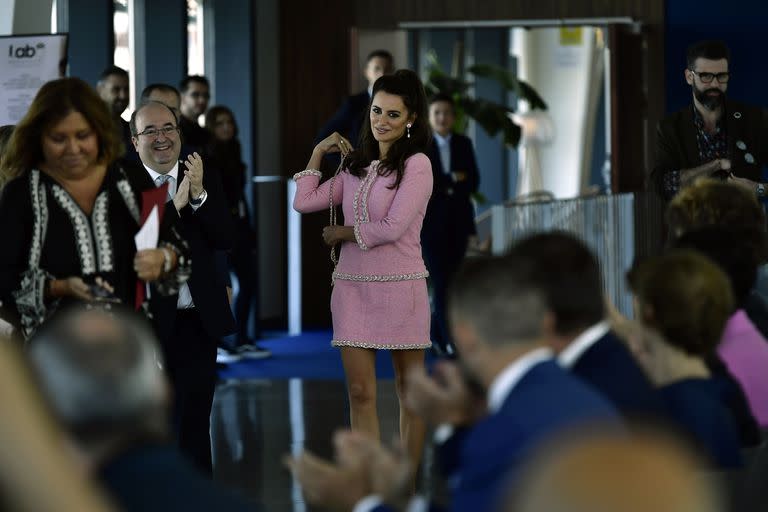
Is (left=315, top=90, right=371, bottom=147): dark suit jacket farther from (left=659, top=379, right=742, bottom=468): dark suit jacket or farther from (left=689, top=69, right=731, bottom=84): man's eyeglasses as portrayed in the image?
(left=659, top=379, right=742, bottom=468): dark suit jacket

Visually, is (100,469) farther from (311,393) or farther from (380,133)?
(311,393)

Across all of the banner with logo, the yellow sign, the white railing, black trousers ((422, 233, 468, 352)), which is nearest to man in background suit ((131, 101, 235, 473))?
the banner with logo

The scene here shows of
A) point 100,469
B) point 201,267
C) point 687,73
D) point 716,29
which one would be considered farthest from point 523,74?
point 100,469

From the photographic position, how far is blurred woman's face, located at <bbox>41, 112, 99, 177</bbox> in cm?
372

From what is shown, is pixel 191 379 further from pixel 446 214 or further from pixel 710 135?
pixel 446 214

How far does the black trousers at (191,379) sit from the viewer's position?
4859mm

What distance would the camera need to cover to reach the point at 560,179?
61.2ft

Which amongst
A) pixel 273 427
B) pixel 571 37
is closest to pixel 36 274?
pixel 273 427

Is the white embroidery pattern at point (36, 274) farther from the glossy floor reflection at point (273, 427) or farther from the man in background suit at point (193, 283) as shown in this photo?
the glossy floor reflection at point (273, 427)

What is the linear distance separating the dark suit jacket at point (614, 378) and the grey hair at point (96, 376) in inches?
41.9

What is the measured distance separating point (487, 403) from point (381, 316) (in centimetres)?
271

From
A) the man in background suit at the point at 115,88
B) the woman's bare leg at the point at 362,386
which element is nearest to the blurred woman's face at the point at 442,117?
the man in background suit at the point at 115,88

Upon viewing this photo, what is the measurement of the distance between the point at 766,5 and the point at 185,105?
5.47 metres

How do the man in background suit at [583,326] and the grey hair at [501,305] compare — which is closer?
the grey hair at [501,305]
